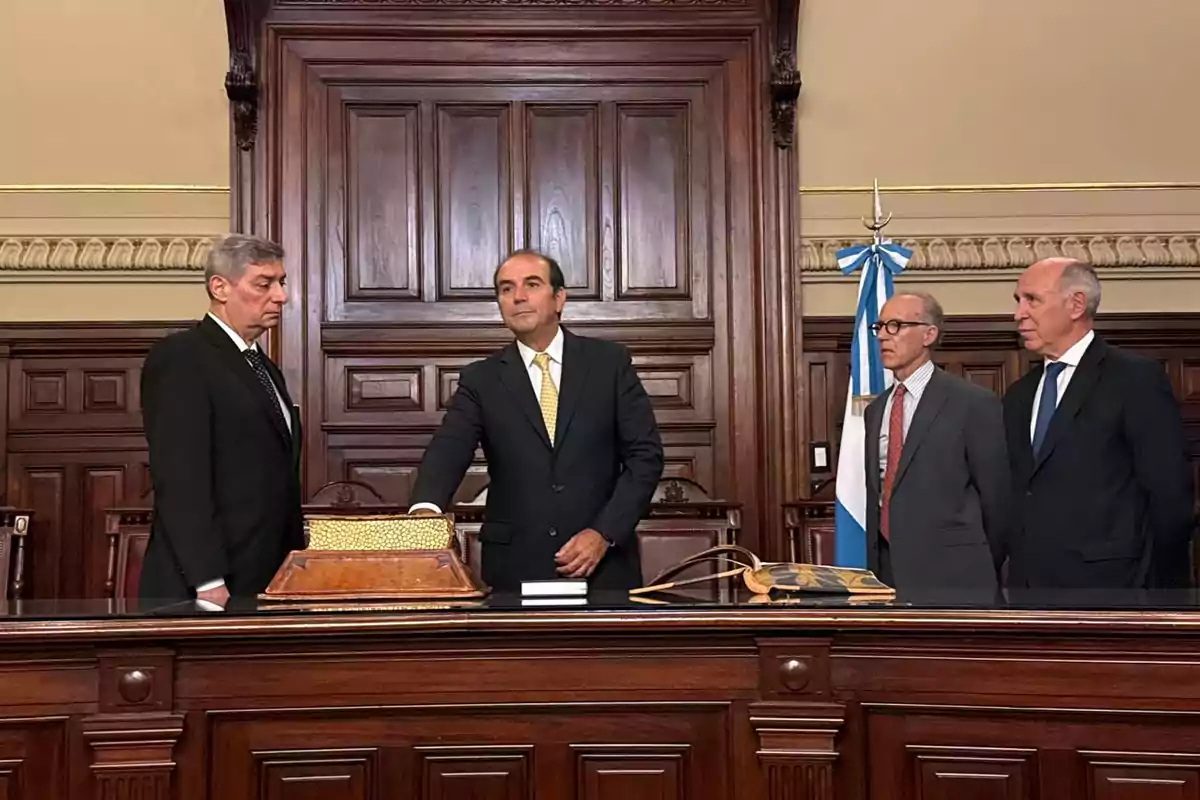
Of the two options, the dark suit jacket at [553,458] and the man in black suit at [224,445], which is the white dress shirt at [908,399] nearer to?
the dark suit jacket at [553,458]

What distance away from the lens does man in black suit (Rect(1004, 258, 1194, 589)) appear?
3.31 meters

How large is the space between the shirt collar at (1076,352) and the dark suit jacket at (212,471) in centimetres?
220

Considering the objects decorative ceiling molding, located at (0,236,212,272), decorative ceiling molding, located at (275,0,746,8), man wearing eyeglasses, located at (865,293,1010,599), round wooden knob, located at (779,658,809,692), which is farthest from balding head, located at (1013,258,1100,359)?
decorative ceiling molding, located at (0,236,212,272)

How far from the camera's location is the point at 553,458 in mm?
3275

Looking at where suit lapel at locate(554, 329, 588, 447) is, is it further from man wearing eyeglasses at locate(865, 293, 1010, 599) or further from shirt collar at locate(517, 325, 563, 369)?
man wearing eyeglasses at locate(865, 293, 1010, 599)

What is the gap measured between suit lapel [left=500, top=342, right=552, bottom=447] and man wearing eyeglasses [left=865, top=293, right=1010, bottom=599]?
37.6 inches

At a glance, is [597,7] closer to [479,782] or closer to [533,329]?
[533,329]

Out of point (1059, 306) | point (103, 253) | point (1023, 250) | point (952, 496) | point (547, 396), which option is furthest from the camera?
point (1023, 250)

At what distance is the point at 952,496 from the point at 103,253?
158 inches

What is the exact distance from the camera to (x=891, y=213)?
5.61m

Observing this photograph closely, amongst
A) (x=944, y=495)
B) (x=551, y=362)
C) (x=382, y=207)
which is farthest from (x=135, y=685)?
(x=382, y=207)

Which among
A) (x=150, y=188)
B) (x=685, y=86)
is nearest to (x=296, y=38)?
(x=150, y=188)

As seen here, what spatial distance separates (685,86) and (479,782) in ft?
13.6

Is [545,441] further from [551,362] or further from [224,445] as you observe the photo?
[224,445]
